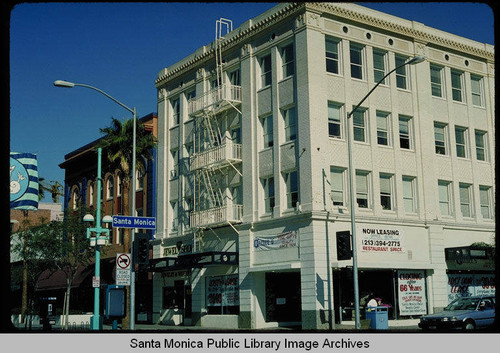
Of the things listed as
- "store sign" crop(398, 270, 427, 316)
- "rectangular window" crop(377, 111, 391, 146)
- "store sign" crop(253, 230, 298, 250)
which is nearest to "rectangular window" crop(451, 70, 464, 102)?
"rectangular window" crop(377, 111, 391, 146)

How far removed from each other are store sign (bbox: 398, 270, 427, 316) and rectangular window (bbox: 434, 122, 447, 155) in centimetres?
728

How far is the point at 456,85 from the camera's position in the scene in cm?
3622

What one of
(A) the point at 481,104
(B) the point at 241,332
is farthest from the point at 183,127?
(B) the point at 241,332

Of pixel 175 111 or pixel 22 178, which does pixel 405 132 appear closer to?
pixel 175 111

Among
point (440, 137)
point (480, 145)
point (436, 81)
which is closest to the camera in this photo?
point (440, 137)

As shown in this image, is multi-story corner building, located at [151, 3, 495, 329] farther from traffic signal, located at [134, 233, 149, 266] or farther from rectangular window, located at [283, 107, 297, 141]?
traffic signal, located at [134, 233, 149, 266]

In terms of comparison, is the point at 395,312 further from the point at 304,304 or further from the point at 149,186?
the point at 149,186

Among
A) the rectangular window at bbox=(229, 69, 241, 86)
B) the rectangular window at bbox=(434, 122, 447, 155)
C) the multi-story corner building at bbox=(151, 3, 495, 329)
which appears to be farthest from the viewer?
the rectangular window at bbox=(229, 69, 241, 86)

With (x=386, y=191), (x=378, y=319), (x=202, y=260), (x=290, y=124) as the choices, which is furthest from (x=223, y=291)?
(x=378, y=319)

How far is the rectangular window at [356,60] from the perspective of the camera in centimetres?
3216

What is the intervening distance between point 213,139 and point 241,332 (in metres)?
29.8

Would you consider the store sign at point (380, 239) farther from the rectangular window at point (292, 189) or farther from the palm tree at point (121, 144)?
the palm tree at point (121, 144)

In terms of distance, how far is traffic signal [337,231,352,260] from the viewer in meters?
24.9

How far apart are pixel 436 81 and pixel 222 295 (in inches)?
677
